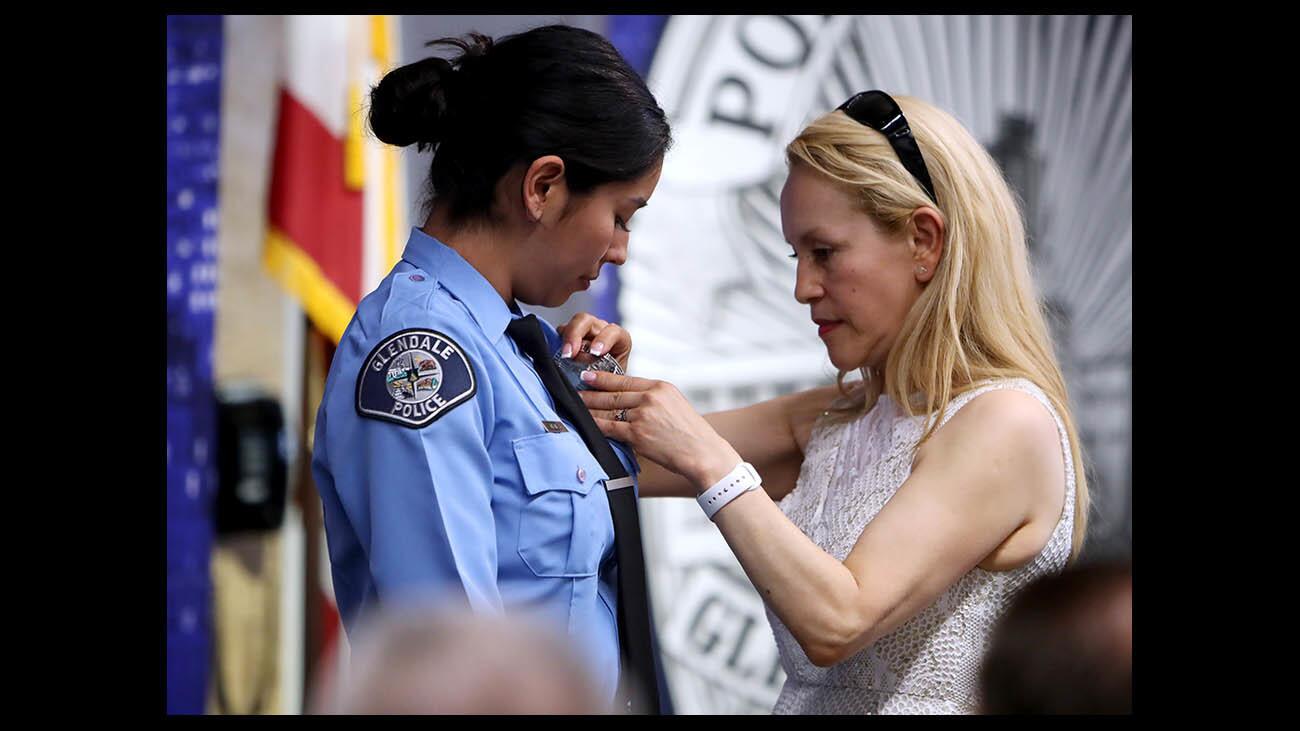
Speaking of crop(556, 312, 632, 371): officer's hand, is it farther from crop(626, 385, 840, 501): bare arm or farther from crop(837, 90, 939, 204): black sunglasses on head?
crop(837, 90, 939, 204): black sunglasses on head

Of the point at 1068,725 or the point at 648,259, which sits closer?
the point at 1068,725

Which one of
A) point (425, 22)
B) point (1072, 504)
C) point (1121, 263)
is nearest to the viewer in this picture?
point (1072, 504)

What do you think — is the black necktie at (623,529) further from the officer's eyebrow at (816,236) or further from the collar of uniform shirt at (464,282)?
the officer's eyebrow at (816,236)

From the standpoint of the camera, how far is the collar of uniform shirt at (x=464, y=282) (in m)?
1.57

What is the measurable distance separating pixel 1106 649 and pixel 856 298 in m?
1.07

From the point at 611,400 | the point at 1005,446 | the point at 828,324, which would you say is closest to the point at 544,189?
the point at 611,400

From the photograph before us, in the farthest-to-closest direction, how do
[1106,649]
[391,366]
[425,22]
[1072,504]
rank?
[425,22] → [1072,504] → [391,366] → [1106,649]

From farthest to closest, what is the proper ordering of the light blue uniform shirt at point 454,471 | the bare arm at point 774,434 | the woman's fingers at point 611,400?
the bare arm at point 774,434, the woman's fingers at point 611,400, the light blue uniform shirt at point 454,471

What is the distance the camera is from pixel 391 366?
144cm

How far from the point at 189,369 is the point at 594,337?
56.3 inches

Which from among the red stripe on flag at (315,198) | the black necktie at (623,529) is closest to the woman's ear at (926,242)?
the black necktie at (623,529)

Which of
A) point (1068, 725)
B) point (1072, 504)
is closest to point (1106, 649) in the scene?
point (1068, 725)

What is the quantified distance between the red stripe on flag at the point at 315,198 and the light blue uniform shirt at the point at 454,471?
154 cm

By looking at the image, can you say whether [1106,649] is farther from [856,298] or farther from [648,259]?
[648,259]
